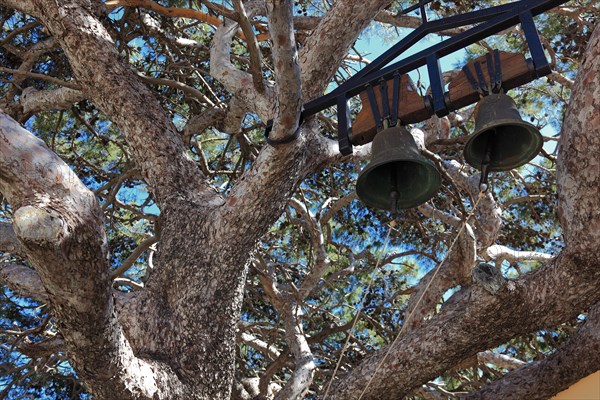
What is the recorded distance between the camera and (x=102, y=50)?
355 cm

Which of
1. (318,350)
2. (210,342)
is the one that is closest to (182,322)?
Result: (210,342)

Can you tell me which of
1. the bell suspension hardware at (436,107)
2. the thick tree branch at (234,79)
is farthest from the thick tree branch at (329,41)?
the bell suspension hardware at (436,107)

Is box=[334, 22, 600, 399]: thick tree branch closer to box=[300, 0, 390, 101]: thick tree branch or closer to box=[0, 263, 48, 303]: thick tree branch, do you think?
box=[300, 0, 390, 101]: thick tree branch

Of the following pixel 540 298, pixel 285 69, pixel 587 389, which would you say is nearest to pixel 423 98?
pixel 285 69

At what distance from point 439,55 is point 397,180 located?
0.51 meters

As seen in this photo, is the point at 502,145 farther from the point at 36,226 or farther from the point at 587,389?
the point at 36,226

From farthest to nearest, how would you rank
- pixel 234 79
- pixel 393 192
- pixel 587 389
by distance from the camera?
1. pixel 234 79
2. pixel 587 389
3. pixel 393 192

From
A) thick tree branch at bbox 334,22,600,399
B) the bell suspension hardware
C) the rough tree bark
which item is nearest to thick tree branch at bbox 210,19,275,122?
the rough tree bark

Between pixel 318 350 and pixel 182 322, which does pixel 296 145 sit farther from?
pixel 318 350

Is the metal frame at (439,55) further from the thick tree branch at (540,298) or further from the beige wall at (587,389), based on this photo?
the beige wall at (587,389)

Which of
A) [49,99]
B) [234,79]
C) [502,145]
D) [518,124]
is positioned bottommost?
[518,124]

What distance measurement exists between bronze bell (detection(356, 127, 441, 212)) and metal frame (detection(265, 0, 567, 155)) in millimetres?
142

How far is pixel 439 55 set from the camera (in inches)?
108

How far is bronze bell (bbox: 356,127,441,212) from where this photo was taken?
2.78 meters
